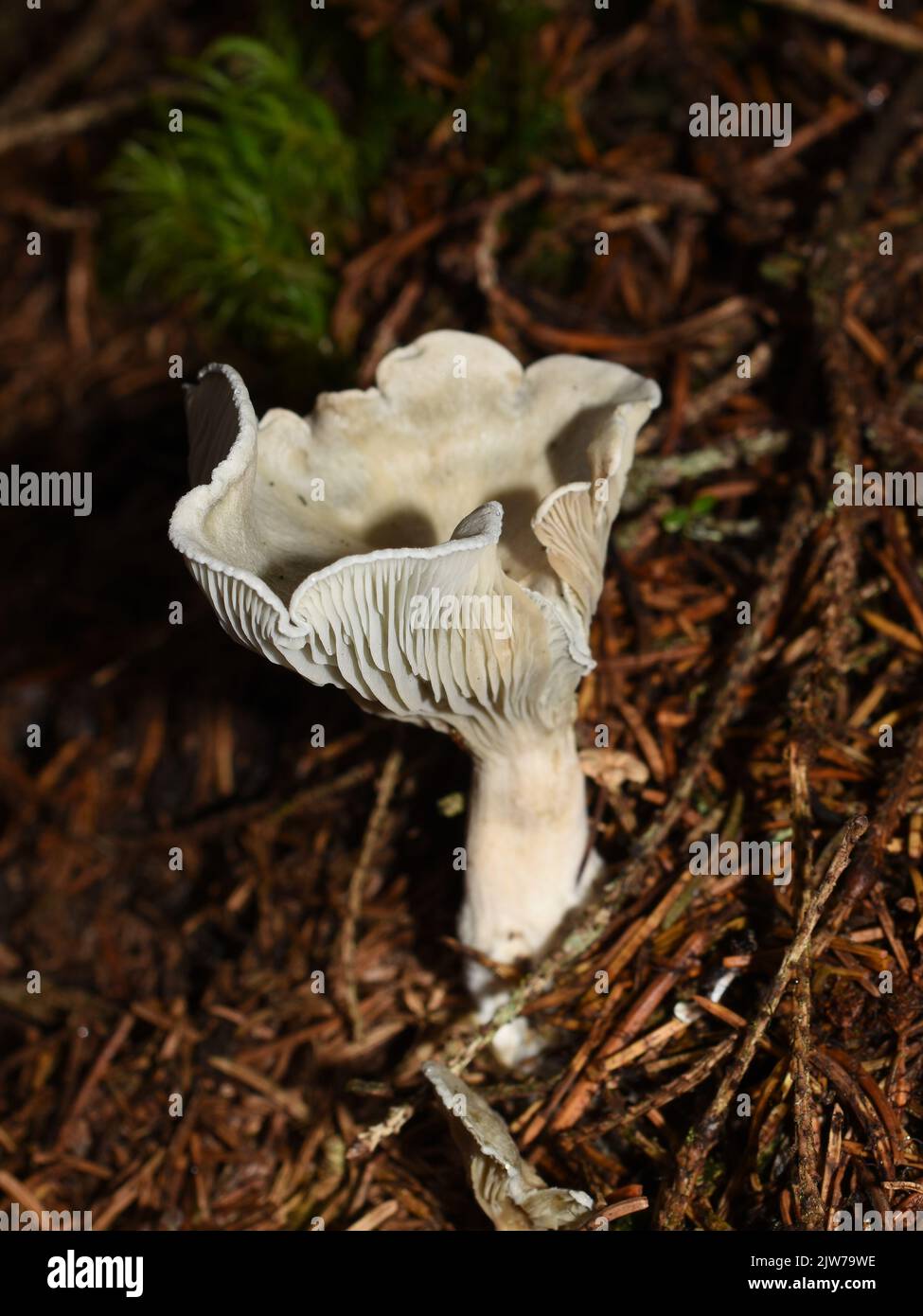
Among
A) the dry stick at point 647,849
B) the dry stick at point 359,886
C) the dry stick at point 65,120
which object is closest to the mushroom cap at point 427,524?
the dry stick at point 647,849

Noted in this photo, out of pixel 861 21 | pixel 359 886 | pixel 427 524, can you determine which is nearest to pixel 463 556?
pixel 427 524

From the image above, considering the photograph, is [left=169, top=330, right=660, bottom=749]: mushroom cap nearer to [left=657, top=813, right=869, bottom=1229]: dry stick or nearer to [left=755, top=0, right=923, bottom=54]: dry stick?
[left=657, top=813, right=869, bottom=1229]: dry stick

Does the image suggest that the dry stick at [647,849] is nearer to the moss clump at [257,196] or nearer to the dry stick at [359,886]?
the dry stick at [359,886]

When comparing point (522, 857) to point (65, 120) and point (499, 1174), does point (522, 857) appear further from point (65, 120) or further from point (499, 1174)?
point (65, 120)

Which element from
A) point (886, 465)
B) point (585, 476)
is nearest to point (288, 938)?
point (585, 476)

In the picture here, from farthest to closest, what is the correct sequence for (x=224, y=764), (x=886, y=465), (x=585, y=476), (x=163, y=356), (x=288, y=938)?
(x=163, y=356)
(x=224, y=764)
(x=288, y=938)
(x=886, y=465)
(x=585, y=476)
